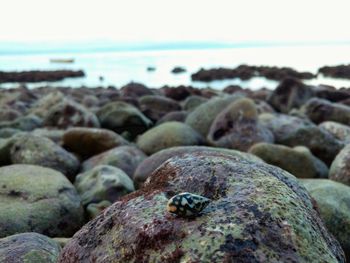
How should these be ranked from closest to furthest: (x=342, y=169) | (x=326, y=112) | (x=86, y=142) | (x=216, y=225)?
(x=216, y=225)
(x=342, y=169)
(x=86, y=142)
(x=326, y=112)

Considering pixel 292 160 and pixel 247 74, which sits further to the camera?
pixel 247 74

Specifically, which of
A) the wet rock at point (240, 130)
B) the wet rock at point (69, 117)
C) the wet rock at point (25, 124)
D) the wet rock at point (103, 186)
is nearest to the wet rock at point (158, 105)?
the wet rock at point (69, 117)

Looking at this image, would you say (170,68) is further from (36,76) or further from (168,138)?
(168,138)

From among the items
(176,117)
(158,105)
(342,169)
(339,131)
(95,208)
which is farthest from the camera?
(158,105)

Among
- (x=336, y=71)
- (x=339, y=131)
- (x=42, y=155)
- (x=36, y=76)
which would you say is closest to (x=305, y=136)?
(x=339, y=131)

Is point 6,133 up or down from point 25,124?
up

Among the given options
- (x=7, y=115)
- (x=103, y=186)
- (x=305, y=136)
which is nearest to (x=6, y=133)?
(x=7, y=115)

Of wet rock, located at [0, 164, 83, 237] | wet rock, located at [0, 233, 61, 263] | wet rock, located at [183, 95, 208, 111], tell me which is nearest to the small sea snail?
wet rock, located at [0, 233, 61, 263]
